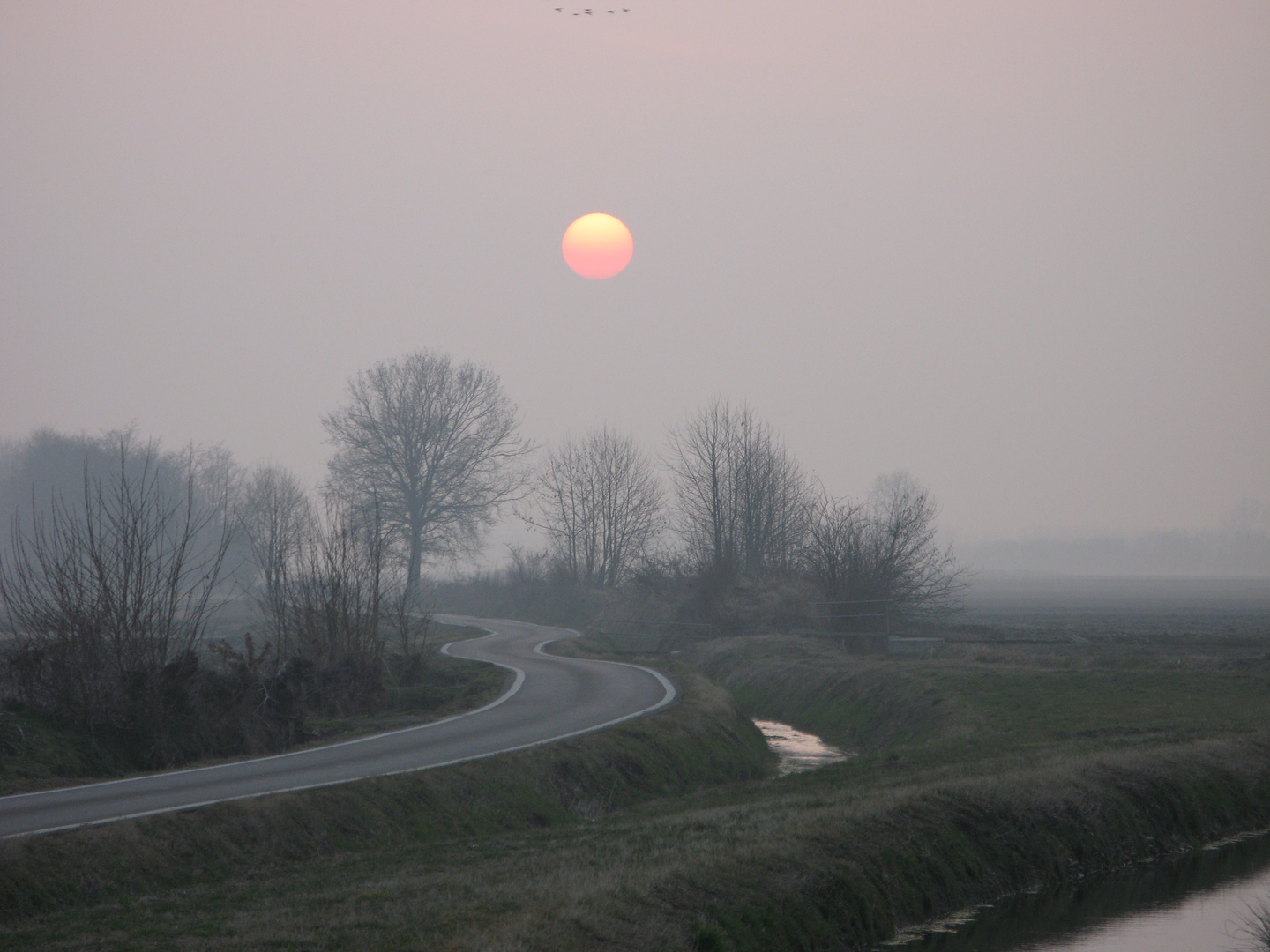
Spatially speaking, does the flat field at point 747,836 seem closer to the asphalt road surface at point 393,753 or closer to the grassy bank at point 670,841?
the grassy bank at point 670,841

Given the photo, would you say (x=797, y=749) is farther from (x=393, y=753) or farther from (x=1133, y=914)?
(x=1133, y=914)

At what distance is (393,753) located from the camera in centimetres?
1716

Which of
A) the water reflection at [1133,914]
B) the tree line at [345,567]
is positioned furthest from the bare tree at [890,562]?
the water reflection at [1133,914]

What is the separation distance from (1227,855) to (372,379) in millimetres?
52282

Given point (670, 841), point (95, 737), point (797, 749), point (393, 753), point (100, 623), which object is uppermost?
point (100, 623)

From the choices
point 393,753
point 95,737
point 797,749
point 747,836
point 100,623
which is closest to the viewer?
point 747,836

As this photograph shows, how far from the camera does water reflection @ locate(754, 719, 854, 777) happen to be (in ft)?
72.5

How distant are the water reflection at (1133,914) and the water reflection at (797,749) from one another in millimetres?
7618

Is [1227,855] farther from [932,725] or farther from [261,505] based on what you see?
[261,505]

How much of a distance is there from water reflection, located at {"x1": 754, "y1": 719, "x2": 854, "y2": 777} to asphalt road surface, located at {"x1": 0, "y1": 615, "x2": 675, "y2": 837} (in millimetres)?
3074

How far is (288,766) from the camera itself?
1597 centimetres

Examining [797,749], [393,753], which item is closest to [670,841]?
[393,753]

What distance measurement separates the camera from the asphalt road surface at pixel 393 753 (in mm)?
12686

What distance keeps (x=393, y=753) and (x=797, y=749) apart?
11161mm
